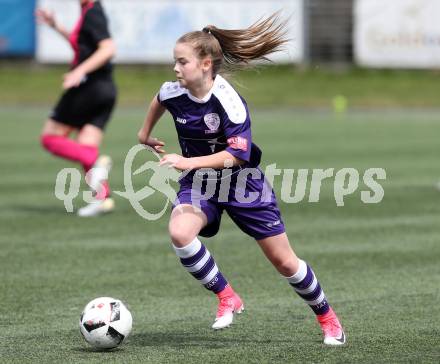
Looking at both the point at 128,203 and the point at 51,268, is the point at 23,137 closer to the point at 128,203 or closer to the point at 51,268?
the point at 128,203

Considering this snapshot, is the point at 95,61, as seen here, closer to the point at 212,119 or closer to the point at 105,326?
the point at 212,119

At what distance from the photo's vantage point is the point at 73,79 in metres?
11.0

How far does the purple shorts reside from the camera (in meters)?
6.32

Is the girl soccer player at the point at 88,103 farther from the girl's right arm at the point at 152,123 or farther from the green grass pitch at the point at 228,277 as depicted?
the girl's right arm at the point at 152,123

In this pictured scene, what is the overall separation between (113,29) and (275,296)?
20.5 m

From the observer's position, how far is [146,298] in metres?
7.64

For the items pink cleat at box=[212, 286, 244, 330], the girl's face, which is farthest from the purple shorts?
the girl's face

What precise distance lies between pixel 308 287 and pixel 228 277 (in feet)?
6.97

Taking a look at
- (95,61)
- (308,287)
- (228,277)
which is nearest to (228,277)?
(228,277)

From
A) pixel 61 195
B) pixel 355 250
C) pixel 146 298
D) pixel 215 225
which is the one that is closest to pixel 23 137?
pixel 61 195

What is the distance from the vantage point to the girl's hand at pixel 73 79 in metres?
11.0

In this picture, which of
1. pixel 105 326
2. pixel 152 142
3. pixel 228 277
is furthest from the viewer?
pixel 228 277

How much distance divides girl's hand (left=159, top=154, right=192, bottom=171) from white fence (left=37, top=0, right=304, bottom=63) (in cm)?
2121

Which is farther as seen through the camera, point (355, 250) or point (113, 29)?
point (113, 29)
